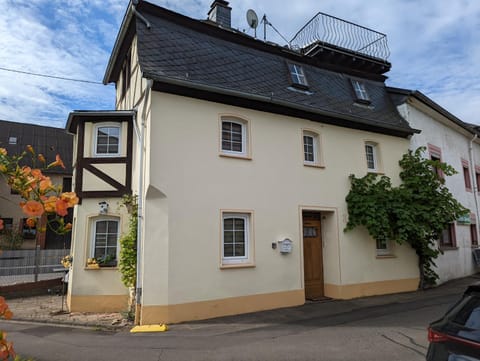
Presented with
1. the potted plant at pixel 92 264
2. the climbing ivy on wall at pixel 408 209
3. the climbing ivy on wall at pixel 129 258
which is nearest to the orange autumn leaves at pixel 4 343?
the climbing ivy on wall at pixel 129 258

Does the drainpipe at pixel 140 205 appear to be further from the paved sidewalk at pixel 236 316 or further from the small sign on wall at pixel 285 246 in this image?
the small sign on wall at pixel 285 246

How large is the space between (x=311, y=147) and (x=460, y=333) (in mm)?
8506

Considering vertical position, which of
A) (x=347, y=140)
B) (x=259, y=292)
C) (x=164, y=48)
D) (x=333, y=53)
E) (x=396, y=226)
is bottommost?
(x=259, y=292)

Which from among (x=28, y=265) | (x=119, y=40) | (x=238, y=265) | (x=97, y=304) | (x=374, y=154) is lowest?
(x=97, y=304)

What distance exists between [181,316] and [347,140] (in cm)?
757

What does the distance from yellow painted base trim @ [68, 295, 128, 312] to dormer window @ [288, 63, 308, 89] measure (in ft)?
27.5

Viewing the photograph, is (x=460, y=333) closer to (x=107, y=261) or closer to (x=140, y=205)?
(x=140, y=205)

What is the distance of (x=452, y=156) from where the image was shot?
16.3 m

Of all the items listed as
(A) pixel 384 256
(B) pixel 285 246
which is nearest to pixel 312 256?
(B) pixel 285 246

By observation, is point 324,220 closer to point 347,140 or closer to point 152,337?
point 347,140

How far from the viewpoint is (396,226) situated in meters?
11.1

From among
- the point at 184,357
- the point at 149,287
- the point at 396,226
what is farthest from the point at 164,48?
the point at 396,226

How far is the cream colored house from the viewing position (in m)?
8.27

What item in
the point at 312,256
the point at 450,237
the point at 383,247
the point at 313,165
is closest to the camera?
the point at 313,165
